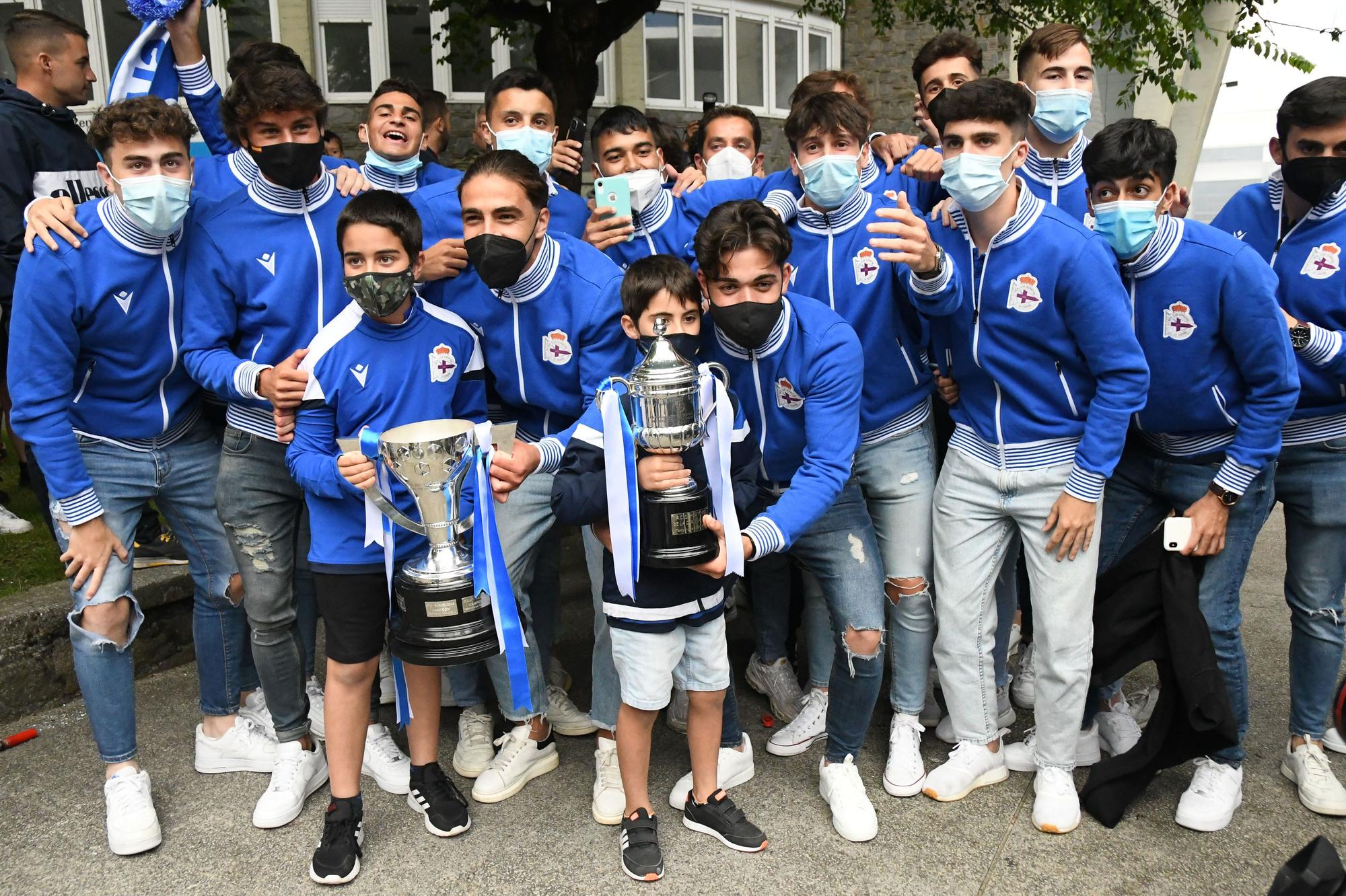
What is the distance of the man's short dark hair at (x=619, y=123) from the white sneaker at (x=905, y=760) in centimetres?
250

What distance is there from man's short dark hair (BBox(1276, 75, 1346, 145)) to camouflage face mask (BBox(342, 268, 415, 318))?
9.79 ft

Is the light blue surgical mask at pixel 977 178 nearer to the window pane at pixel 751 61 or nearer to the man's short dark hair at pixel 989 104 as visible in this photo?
the man's short dark hair at pixel 989 104

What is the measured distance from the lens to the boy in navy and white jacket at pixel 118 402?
3311 millimetres

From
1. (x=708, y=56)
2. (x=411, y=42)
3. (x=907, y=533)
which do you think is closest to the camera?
(x=907, y=533)

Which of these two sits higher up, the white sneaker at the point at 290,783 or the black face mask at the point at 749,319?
the black face mask at the point at 749,319

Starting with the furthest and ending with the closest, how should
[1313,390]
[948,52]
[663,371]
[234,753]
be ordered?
[948,52] < [234,753] < [1313,390] < [663,371]

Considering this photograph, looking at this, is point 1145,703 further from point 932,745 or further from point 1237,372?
point 1237,372

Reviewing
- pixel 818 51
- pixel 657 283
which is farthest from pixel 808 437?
pixel 818 51

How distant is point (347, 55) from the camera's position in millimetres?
13742

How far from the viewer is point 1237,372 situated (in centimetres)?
337

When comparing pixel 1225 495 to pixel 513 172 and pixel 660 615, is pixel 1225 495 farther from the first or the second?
pixel 513 172

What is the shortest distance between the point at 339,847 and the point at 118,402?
65.4 inches

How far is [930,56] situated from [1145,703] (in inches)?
113

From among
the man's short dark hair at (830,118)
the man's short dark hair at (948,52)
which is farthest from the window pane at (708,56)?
the man's short dark hair at (830,118)
